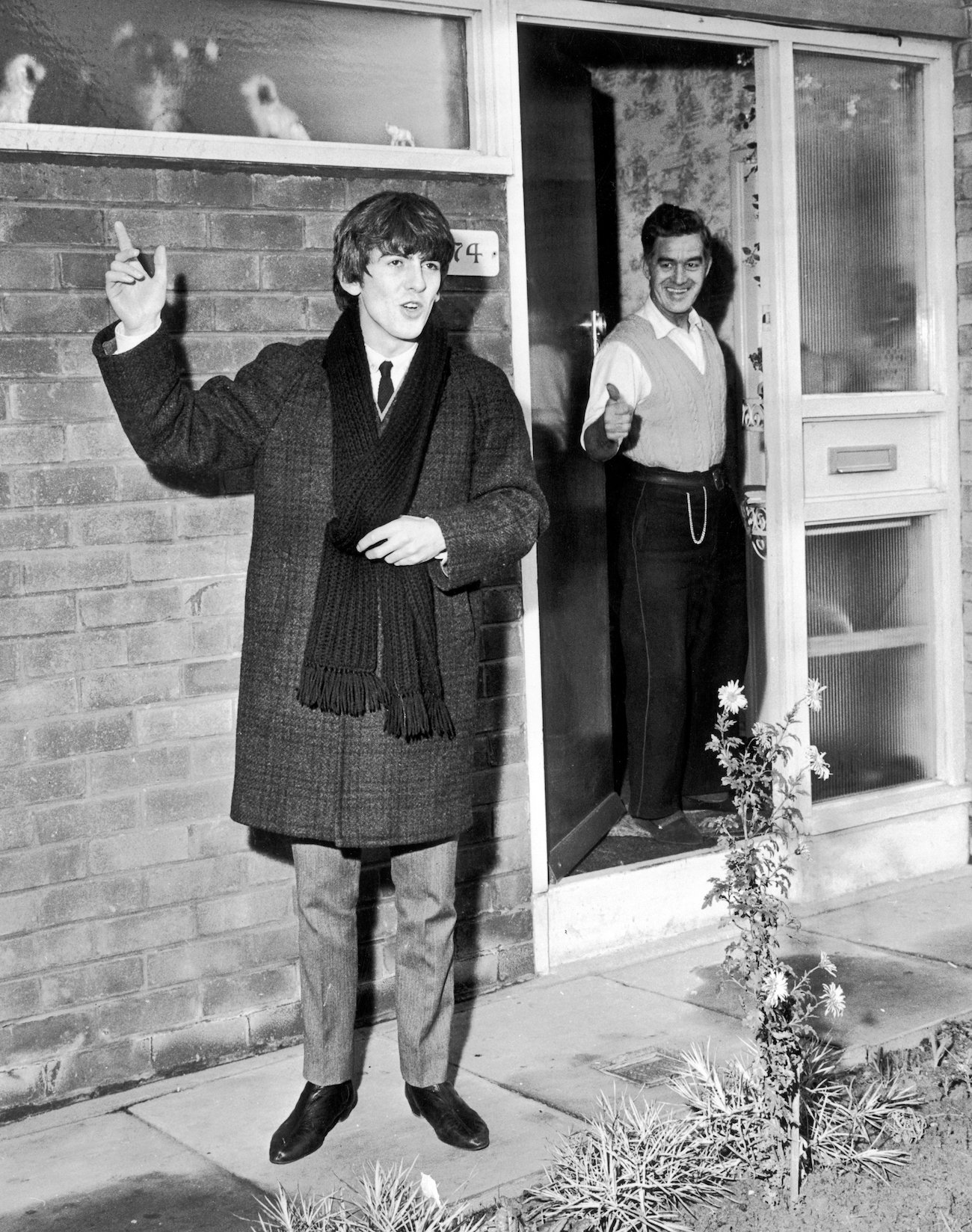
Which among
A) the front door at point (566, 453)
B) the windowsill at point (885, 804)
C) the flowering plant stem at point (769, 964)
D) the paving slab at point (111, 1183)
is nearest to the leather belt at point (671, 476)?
the front door at point (566, 453)

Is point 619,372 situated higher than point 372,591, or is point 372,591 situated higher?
point 619,372

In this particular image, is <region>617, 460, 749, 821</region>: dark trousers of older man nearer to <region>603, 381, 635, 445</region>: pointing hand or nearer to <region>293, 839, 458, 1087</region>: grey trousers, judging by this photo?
<region>603, 381, 635, 445</region>: pointing hand

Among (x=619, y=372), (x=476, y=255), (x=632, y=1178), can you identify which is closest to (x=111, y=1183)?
(x=632, y=1178)

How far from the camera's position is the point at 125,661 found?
3740mm

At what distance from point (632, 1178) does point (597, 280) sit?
3.18 m

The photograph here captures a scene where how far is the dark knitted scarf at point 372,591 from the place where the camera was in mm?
3215

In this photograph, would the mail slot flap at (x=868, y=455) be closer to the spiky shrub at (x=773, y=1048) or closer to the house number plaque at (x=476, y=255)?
the house number plaque at (x=476, y=255)

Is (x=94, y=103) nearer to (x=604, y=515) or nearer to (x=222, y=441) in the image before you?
(x=222, y=441)

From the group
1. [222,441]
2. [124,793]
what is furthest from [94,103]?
[124,793]

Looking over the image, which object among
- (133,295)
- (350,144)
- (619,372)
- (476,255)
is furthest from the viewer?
(619,372)

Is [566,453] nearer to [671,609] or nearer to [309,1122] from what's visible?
[671,609]

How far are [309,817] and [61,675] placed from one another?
2.52ft

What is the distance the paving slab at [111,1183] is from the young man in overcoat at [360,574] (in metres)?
0.19

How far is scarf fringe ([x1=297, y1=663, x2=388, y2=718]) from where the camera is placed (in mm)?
3215
